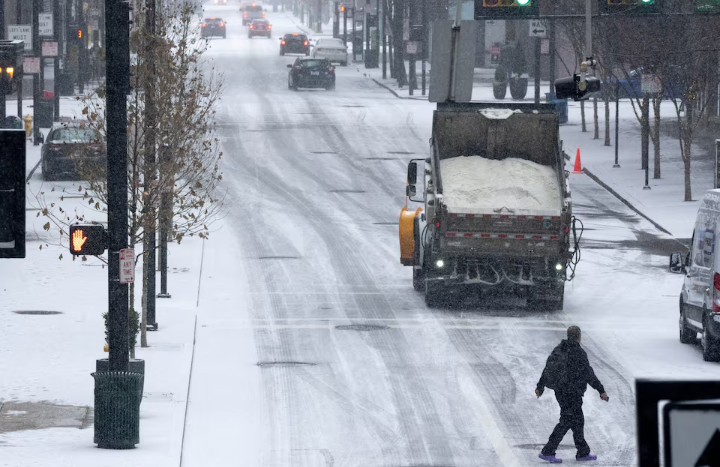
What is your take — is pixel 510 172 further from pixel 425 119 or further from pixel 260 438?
pixel 425 119

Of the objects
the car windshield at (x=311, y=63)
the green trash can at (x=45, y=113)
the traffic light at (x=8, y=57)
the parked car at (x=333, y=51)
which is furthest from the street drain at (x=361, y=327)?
the parked car at (x=333, y=51)

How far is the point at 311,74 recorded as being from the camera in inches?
2408

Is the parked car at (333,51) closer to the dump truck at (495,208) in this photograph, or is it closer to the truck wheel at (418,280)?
→ the truck wheel at (418,280)

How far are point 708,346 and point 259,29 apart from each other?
8998cm

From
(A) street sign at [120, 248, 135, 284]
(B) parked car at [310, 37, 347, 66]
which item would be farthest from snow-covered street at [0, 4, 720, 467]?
(B) parked car at [310, 37, 347, 66]

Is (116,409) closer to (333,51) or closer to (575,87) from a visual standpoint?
(575,87)

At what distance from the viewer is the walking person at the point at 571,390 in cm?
1261

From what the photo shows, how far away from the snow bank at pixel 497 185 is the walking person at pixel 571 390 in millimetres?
8460

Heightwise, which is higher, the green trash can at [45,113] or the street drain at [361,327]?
the green trash can at [45,113]

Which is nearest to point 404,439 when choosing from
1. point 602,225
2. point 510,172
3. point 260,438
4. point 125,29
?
point 260,438

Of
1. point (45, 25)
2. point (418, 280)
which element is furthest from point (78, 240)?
point (45, 25)

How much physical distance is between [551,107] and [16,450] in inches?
502

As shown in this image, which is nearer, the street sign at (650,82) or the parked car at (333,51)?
the street sign at (650,82)

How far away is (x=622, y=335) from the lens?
19.6 meters
